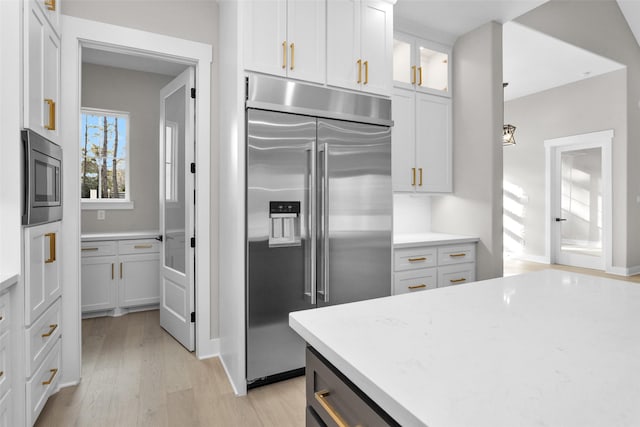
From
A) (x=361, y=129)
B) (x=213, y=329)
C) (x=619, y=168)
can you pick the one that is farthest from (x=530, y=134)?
(x=213, y=329)

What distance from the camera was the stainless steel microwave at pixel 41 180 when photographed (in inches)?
65.7

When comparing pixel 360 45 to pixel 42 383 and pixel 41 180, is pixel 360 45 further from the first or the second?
pixel 42 383

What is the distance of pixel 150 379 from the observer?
2414mm

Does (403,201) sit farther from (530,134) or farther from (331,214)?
(530,134)

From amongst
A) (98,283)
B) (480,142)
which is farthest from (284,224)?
(98,283)

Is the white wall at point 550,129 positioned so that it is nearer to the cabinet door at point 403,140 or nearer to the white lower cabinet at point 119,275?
the cabinet door at point 403,140

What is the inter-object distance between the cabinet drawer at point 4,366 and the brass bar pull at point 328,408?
155 centimetres

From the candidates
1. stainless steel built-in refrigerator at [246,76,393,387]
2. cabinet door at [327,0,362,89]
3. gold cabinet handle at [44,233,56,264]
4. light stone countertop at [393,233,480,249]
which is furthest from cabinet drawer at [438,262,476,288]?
gold cabinet handle at [44,233,56,264]

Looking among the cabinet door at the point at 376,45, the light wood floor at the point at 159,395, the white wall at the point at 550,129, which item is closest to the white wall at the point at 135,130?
the light wood floor at the point at 159,395

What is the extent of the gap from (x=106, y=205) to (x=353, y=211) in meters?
3.11

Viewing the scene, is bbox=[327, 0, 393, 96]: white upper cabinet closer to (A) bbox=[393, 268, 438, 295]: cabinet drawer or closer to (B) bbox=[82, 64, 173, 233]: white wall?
(A) bbox=[393, 268, 438, 295]: cabinet drawer

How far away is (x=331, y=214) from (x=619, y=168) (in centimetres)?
551

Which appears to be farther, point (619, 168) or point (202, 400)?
point (619, 168)

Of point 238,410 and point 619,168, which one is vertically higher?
point 619,168
